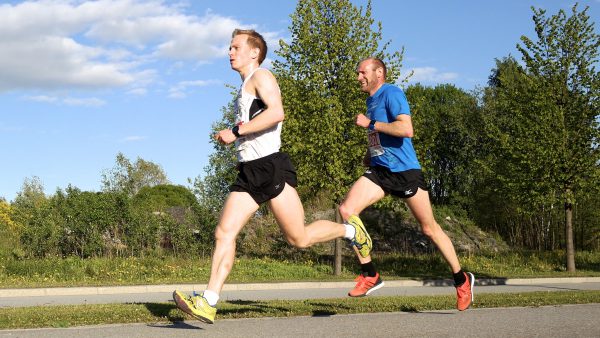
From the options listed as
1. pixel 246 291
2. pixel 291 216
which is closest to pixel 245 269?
pixel 246 291

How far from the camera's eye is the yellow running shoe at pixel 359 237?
6.67 metres

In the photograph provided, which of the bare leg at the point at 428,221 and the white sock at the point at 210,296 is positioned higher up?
the bare leg at the point at 428,221

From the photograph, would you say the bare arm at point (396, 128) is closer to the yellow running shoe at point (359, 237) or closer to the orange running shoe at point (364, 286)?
the yellow running shoe at point (359, 237)

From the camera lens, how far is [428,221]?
23.0ft

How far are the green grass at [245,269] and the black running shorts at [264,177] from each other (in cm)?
1040

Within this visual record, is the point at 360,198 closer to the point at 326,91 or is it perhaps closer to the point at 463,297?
the point at 463,297

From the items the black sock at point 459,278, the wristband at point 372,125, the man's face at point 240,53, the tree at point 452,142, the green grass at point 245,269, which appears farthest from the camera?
the tree at point 452,142

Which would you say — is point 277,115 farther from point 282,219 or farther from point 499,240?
point 499,240

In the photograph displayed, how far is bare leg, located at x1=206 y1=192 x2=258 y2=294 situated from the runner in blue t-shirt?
1306mm

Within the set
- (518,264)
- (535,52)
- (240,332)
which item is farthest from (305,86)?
(240,332)

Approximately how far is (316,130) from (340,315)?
13072 mm

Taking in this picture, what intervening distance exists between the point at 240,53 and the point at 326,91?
573 inches

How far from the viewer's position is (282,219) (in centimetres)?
592

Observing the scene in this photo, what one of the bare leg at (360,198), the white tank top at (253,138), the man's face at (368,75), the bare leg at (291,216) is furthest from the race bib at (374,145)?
the white tank top at (253,138)
